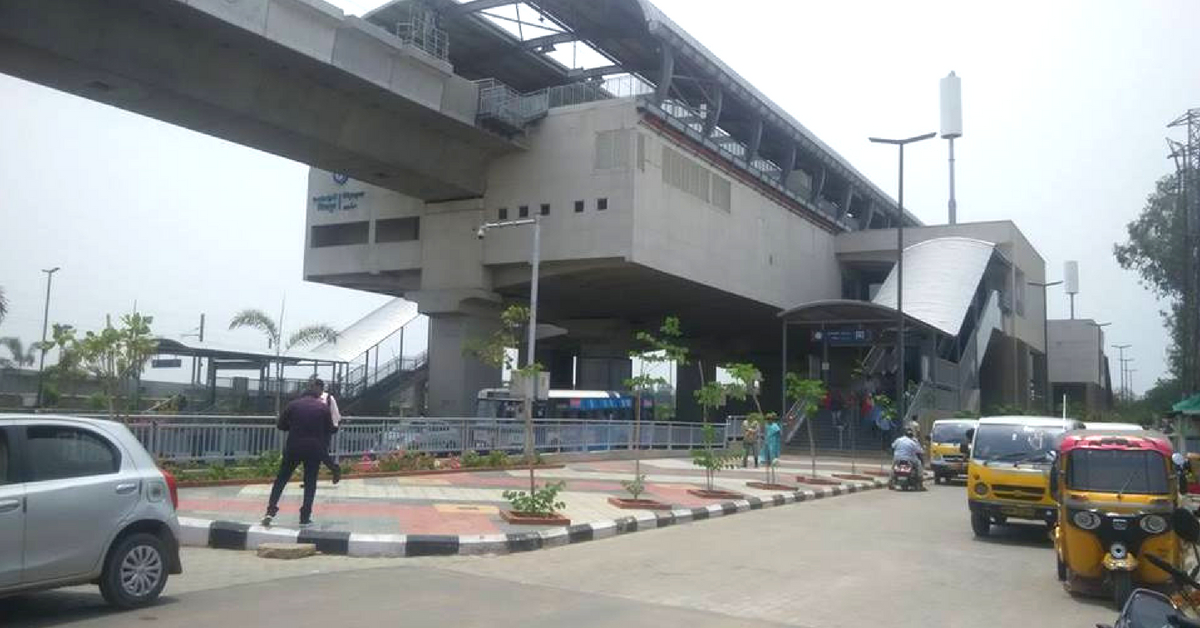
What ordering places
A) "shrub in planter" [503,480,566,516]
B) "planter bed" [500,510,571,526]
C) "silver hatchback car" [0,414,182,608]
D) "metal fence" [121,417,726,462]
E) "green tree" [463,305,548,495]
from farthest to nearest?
"metal fence" [121,417,726,462] < "green tree" [463,305,548,495] < "shrub in planter" [503,480,566,516] < "planter bed" [500,510,571,526] < "silver hatchback car" [0,414,182,608]

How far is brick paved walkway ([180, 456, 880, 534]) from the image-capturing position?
43.4ft

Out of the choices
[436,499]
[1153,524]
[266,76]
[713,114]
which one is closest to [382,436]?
[436,499]

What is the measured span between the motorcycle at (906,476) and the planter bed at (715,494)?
5864 millimetres

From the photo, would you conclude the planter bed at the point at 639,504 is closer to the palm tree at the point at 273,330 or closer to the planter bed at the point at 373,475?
the planter bed at the point at 373,475

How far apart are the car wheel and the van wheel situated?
11.5 m

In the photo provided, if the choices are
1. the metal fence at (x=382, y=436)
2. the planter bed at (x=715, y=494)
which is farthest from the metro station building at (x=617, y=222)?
the planter bed at (x=715, y=494)

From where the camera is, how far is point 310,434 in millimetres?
11859

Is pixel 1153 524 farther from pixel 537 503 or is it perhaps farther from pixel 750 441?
pixel 750 441

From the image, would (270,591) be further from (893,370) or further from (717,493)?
(893,370)

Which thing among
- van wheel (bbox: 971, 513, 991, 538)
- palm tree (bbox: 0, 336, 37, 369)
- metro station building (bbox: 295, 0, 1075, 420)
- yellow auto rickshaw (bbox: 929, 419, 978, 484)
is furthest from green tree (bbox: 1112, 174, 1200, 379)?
palm tree (bbox: 0, 336, 37, 369)

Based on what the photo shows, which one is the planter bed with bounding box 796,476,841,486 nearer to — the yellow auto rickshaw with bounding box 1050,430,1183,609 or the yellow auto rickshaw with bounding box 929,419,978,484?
the yellow auto rickshaw with bounding box 929,419,978,484

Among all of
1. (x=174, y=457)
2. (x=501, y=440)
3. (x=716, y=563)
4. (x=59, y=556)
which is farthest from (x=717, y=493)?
(x=59, y=556)

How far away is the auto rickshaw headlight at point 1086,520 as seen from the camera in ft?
30.9

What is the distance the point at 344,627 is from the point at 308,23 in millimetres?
26813
